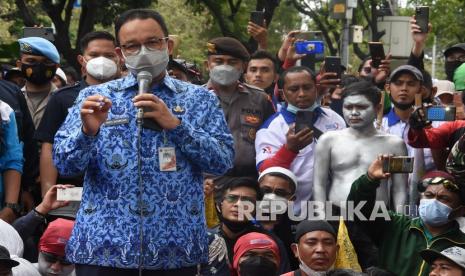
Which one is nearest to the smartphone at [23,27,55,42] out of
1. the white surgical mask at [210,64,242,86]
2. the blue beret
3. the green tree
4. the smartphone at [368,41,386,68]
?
the blue beret

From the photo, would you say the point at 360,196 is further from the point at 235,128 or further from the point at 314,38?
the point at 314,38

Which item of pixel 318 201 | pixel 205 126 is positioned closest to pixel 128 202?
pixel 205 126

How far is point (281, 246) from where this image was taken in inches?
329

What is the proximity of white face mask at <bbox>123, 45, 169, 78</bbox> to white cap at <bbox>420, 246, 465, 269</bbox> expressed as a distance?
2.68m

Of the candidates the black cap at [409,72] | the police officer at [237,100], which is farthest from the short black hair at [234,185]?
the black cap at [409,72]

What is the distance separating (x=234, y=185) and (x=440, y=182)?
1.55 m

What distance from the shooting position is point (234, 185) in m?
8.69

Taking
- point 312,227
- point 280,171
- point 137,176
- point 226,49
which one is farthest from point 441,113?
point 137,176

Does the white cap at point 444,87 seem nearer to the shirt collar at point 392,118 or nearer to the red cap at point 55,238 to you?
the shirt collar at point 392,118

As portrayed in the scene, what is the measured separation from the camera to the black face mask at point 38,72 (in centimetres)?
887

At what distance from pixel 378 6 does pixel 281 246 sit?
2516cm

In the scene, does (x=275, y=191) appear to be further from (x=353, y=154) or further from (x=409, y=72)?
(x=409, y=72)

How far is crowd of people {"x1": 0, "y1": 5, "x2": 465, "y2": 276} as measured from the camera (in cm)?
568

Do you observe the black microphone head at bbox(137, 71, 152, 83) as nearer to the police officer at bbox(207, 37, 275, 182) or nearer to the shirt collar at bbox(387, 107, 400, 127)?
the police officer at bbox(207, 37, 275, 182)
